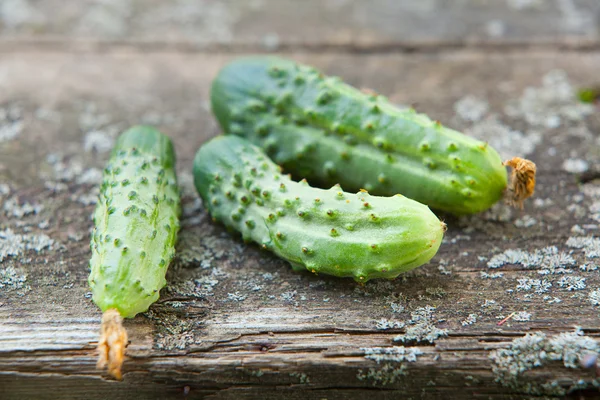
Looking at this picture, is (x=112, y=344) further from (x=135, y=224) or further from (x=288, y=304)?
(x=288, y=304)

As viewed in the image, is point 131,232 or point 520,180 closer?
point 131,232

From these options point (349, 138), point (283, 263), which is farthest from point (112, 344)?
point (349, 138)

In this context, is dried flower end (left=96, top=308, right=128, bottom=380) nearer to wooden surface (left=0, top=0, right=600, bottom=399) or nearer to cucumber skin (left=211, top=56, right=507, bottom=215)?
wooden surface (left=0, top=0, right=600, bottom=399)

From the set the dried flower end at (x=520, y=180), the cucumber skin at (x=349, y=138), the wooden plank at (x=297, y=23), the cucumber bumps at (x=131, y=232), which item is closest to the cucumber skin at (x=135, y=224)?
Result: the cucumber bumps at (x=131, y=232)

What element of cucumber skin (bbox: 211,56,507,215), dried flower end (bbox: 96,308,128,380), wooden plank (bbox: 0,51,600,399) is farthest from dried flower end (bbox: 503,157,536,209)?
dried flower end (bbox: 96,308,128,380)

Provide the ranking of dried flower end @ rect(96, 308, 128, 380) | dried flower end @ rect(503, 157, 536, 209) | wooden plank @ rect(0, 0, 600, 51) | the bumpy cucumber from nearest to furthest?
dried flower end @ rect(96, 308, 128, 380), the bumpy cucumber, dried flower end @ rect(503, 157, 536, 209), wooden plank @ rect(0, 0, 600, 51)

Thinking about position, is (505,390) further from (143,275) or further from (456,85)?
(456,85)
